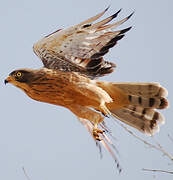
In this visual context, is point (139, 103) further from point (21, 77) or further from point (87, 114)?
point (21, 77)

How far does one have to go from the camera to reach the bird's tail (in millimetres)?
6082

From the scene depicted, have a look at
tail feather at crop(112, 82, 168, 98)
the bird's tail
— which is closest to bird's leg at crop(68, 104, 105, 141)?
the bird's tail

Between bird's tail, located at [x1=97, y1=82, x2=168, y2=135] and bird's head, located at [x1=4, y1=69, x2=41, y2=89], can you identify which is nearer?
bird's head, located at [x1=4, y1=69, x2=41, y2=89]

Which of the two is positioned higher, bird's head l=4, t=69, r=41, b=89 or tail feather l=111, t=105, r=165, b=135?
bird's head l=4, t=69, r=41, b=89

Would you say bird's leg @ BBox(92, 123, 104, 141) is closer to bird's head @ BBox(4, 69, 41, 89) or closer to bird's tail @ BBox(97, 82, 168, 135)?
bird's tail @ BBox(97, 82, 168, 135)

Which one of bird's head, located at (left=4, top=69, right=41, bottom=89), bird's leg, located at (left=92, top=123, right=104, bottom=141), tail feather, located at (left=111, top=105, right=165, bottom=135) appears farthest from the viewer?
tail feather, located at (left=111, top=105, right=165, bottom=135)

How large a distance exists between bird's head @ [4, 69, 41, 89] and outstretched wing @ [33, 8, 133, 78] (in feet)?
0.93

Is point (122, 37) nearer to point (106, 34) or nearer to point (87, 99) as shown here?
point (106, 34)

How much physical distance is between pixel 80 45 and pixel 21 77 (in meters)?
1.07

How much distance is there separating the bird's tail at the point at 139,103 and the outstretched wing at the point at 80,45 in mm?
561

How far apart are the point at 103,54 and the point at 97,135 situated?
1.16 meters

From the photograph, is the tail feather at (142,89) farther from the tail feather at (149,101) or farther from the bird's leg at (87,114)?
the bird's leg at (87,114)

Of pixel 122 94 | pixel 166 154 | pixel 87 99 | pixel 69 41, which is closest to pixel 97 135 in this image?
pixel 87 99

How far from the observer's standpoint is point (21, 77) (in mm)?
5809
